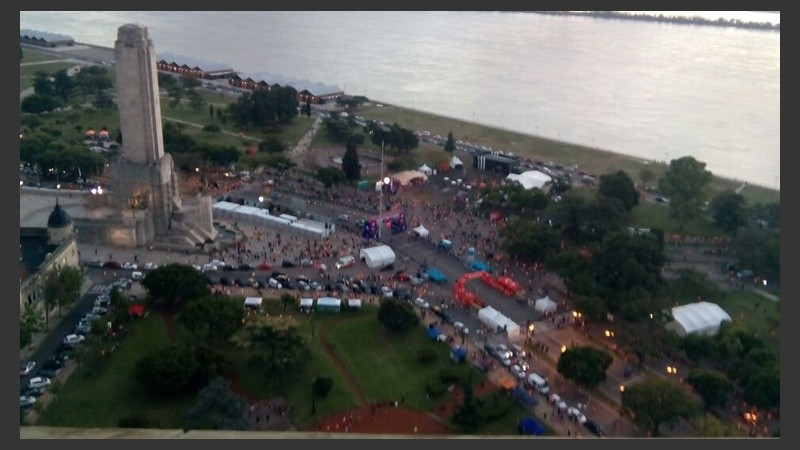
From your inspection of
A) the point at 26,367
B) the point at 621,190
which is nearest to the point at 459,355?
the point at 26,367

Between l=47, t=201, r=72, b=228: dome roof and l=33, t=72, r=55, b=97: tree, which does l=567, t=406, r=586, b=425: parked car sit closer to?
l=47, t=201, r=72, b=228: dome roof

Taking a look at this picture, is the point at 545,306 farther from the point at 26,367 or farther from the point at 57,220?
the point at 57,220

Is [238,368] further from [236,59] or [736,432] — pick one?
[236,59]

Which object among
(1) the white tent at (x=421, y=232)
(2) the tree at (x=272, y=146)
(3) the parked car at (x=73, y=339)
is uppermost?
(2) the tree at (x=272, y=146)

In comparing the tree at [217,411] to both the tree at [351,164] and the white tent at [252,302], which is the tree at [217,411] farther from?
the tree at [351,164]

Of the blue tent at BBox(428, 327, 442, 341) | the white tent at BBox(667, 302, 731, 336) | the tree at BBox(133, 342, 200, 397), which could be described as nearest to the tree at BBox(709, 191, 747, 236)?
the white tent at BBox(667, 302, 731, 336)

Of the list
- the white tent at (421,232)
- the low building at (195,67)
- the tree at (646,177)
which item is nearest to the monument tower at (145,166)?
the white tent at (421,232)
